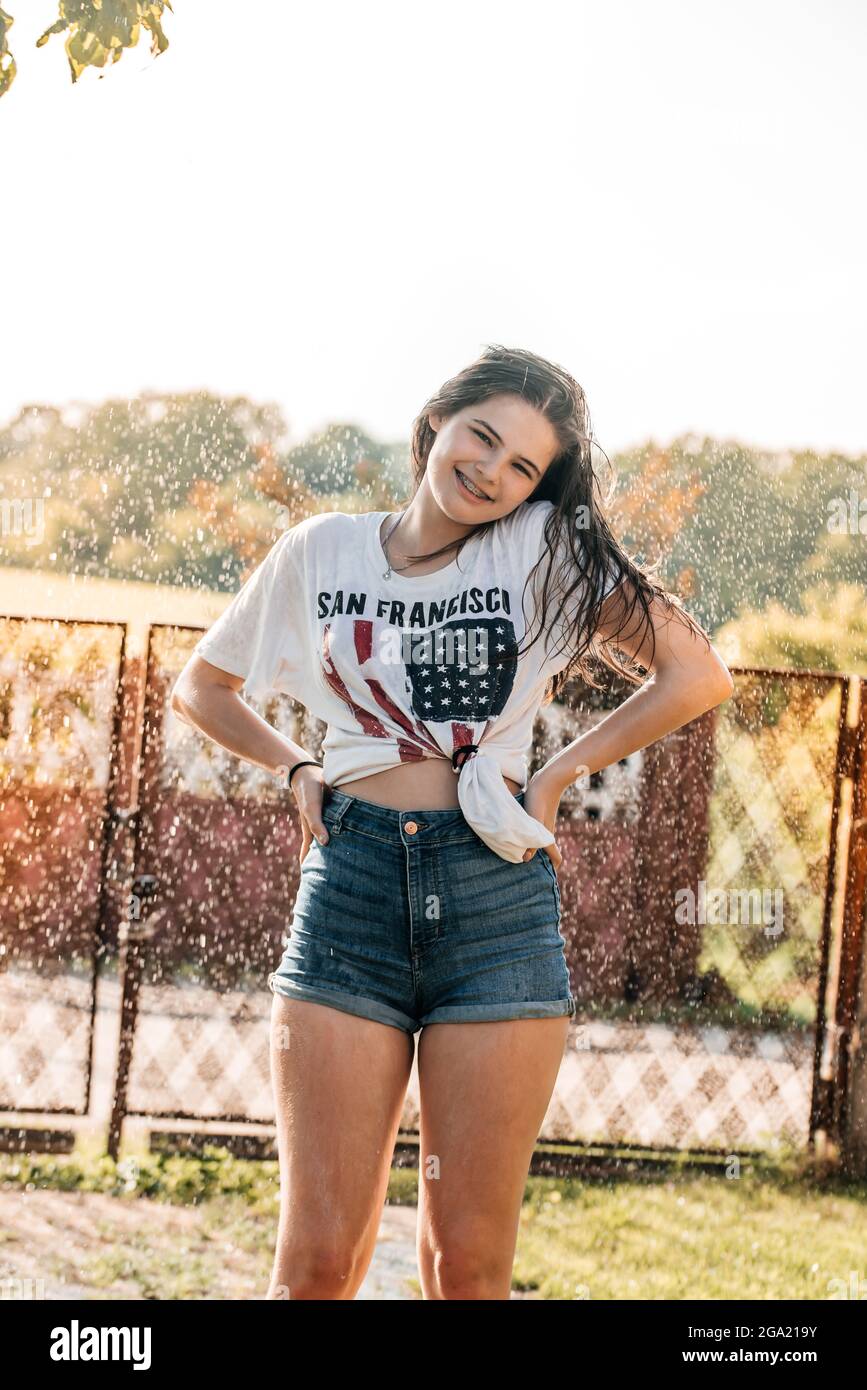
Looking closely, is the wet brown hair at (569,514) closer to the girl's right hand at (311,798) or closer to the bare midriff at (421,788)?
the bare midriff at (421,788)

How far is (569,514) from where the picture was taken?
180cm

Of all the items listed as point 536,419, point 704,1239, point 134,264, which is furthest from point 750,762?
point 134,264

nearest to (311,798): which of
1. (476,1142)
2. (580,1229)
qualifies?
(476,1142)

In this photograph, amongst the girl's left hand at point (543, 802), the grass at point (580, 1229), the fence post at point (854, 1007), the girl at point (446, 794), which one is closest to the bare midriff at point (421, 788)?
the girl at point (446, 794)

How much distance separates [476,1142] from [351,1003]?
0.76 ft

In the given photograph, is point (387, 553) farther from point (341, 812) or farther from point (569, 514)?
point (341, 812)

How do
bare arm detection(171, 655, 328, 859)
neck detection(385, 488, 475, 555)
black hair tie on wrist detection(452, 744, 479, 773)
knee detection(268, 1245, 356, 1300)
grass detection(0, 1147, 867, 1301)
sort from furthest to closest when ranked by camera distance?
1. grass detection(0, 1147, 867, 1301)
2. bare arm detection(171, 655, 328, 859)
3. neck detection(385, 488, 475, 555)
4. black hair tie on wrist detection(452, 744, 479, 773)
5. knee detection(268, 1245, 356, 1300)

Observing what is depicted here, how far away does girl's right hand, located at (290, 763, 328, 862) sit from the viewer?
68.9 inches

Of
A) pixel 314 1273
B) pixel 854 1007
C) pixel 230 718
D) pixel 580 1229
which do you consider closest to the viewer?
pixel 314 1273

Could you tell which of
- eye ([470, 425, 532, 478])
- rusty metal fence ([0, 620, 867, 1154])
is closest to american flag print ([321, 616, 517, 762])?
eye ([470, 425, 532, 478])

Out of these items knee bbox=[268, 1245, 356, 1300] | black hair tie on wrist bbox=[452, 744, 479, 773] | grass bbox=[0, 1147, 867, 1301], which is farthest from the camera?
grass bbox=[0, 1147, 867, 1301]

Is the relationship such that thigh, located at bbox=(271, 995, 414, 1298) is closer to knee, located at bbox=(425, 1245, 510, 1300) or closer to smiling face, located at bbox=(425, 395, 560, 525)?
knee, located at bbox=(425, 1245, 510, 1300)

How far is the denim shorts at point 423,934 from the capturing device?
1.65m

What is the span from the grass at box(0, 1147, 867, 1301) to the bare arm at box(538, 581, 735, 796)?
1.86m
